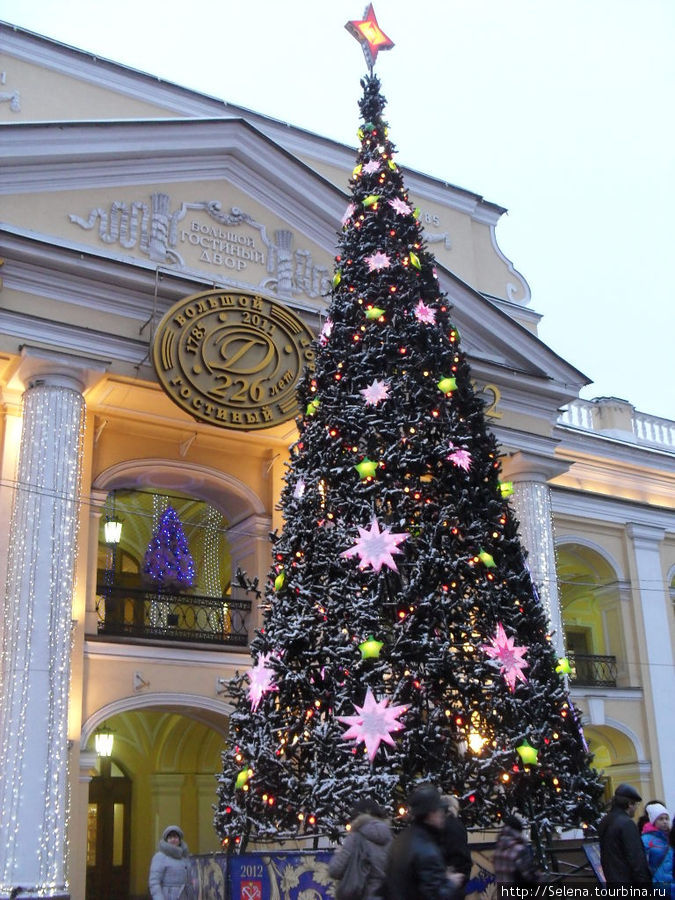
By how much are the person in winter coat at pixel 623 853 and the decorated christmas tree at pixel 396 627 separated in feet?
4.56

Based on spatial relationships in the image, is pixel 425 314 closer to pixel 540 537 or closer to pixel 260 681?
pixel 260 681

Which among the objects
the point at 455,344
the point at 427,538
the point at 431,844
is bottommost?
the point at 431,844

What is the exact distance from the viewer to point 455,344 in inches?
399

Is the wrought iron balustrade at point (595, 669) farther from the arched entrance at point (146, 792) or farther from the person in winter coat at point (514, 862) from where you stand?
the person in winter coat at point (514, 862)

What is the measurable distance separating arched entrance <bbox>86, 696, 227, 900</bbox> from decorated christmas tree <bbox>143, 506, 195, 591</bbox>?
2.85 m

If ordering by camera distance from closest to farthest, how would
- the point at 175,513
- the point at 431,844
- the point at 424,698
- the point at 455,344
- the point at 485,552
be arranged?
the point at 431,844 → the point at 424,698 → the point at 485,552 → the point at 455,344 → the point at 175,513

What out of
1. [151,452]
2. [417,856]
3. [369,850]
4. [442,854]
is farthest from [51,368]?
[417,856]

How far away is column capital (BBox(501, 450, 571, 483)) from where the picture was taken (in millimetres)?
17172

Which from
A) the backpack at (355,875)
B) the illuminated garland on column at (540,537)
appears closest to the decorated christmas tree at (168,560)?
the illuminated garland on column at (540,537)

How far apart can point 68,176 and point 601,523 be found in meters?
12.2

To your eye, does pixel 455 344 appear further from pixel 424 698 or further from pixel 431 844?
pixel 431 844

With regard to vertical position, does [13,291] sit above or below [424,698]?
above

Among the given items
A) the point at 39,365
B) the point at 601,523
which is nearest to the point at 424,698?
the point at 39,365

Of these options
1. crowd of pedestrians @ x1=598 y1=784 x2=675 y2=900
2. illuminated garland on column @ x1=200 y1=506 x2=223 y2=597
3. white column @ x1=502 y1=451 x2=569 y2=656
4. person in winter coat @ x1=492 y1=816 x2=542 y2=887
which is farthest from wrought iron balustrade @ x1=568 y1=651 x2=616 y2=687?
person in winter coat @ x1=492 y1=816 x2=542 y2=887
